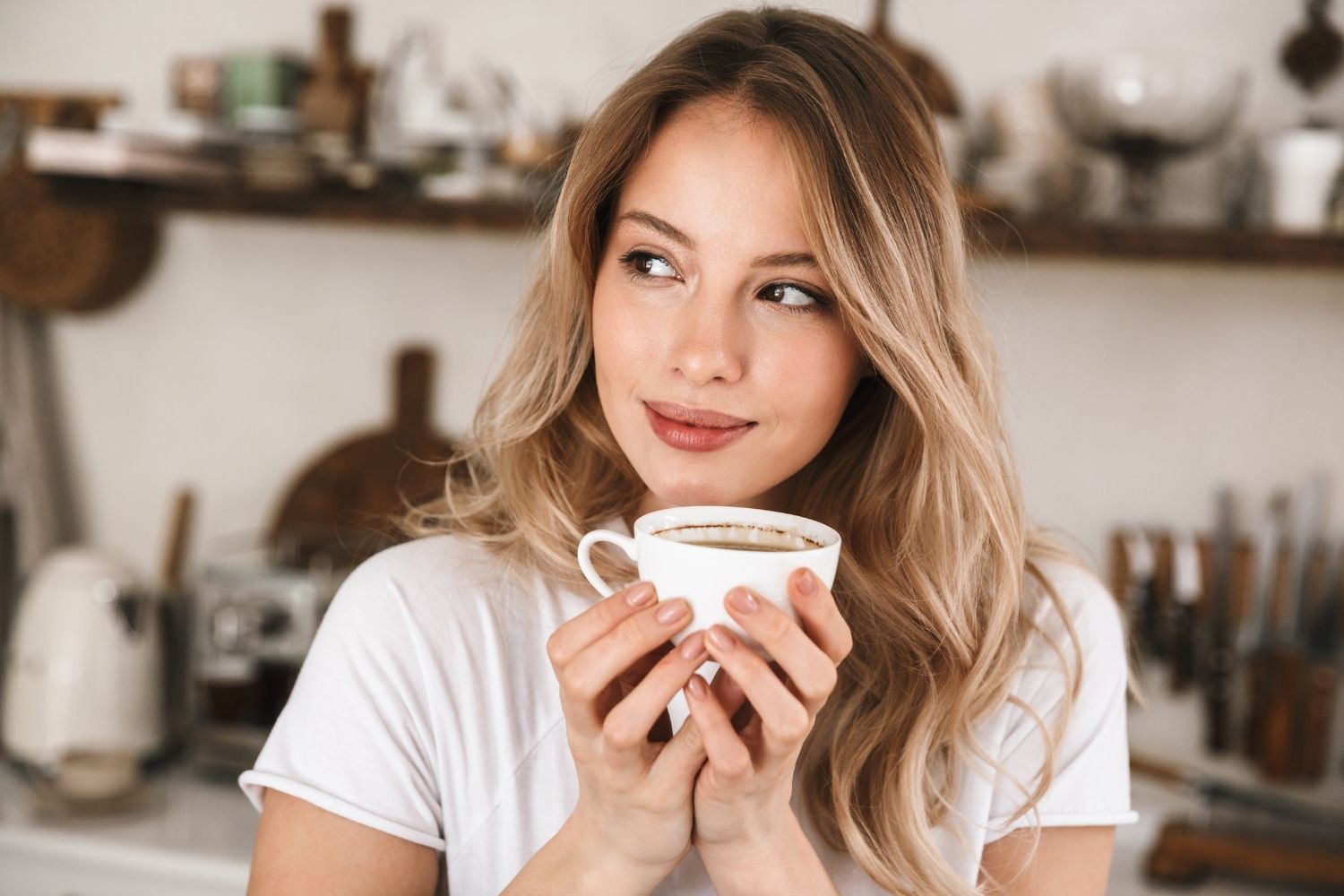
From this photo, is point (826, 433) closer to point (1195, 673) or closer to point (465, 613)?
point (465, 613)

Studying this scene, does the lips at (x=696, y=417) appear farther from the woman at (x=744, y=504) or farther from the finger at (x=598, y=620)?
the finger at (x=598, y=620)

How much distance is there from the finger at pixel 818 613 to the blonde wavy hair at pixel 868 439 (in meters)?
0.31

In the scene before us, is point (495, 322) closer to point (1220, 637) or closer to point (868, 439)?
point (868, 439)

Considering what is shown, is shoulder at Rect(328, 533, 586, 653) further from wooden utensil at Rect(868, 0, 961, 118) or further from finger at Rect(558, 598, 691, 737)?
wooden utensil at Rect(868, 0, 961, 118)

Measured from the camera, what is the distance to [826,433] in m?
1.16

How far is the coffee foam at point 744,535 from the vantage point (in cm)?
86

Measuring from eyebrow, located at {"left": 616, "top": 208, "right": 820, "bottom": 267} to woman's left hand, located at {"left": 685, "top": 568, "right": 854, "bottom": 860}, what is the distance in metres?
0.33

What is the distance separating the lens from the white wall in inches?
80.7

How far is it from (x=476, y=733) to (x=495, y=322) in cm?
132

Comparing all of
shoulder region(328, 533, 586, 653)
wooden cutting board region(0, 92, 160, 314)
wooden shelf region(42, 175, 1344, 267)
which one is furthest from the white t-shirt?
wooden cutting board region(0, 92, 160, 314)

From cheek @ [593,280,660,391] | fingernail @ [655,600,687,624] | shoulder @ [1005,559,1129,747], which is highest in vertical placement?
cheek @ [593,280,660,391]

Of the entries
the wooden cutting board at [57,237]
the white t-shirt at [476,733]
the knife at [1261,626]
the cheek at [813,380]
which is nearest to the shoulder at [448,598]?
the white t-shirt at [476,733]

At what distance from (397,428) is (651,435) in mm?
1356

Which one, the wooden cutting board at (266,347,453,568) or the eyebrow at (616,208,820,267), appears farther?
the wooden cutting board at (266,347,453,568)
